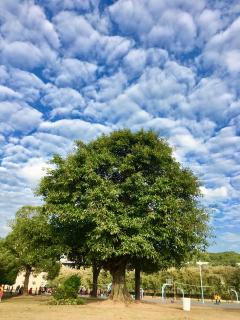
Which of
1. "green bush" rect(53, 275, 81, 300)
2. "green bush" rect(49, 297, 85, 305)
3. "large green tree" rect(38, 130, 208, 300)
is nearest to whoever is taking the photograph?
"large green tree" rect(38, 130, 208, 300)

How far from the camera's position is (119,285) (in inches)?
1374

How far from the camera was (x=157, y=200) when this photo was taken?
31.9m

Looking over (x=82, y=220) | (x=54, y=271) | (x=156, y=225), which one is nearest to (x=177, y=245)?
(x=156, y=225)

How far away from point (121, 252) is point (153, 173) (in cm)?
844

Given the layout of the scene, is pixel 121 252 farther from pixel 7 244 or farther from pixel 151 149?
pixel 7 244

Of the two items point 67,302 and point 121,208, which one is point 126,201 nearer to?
point 121,208

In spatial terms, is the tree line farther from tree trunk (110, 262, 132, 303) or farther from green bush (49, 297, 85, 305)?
green bush (49, 297, 85, 305)

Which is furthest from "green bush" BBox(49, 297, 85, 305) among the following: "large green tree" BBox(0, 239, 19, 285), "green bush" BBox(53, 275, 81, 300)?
"large green tree" BBox(0, 239, 19, 285)

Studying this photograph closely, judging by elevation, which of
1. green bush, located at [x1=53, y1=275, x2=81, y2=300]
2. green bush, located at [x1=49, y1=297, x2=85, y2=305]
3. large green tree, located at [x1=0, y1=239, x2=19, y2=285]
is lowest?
green bush, located at [x1=49, y1=297, x2=85, y2=305]

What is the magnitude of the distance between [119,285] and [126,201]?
8.15 meters

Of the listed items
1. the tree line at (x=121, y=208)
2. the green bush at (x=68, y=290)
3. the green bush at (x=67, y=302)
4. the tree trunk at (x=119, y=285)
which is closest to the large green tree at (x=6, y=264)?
the tree line at (x=121, y=208)

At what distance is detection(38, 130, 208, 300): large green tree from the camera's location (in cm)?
3100

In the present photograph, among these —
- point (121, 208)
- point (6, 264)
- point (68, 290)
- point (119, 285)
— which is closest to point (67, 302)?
point (68, 290)

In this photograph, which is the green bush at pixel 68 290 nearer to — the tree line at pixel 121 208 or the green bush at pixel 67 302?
the green bush at pixel 67 302
